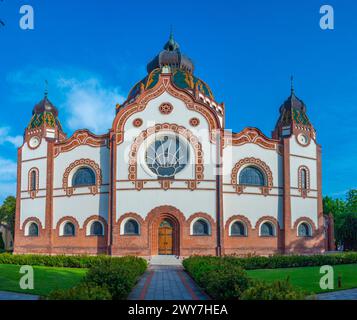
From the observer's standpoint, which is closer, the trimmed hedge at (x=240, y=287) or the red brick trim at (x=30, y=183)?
the trimmed hedge at (x=240, y=287)

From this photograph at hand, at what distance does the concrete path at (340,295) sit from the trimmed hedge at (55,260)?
12091mm

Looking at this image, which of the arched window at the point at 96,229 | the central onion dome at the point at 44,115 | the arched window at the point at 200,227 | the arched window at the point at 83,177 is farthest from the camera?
the central onion dome at the point at 44,115

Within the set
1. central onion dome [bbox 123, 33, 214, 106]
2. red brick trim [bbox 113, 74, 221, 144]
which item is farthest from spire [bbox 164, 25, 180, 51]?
red brick trim [bbox 113, 74, 221, 144]

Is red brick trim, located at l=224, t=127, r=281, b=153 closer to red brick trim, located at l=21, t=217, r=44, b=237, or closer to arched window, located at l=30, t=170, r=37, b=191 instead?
arched window, located at l=30, t=170, r=37, b=191

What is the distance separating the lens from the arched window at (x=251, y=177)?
33000 mm

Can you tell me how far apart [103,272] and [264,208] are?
22127 mm

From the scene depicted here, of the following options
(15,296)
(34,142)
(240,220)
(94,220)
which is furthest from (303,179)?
(15,296)

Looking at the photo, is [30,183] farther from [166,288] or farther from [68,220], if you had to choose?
[166,288]

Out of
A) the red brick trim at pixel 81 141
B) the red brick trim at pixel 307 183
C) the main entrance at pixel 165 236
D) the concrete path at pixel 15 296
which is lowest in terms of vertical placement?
the concrete path at pixel 15 296

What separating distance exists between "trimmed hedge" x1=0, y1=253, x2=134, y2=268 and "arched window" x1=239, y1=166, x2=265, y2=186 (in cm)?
1295

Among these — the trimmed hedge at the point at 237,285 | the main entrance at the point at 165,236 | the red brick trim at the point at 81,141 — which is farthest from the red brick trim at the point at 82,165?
the trimmed hedge at the point at 237,285

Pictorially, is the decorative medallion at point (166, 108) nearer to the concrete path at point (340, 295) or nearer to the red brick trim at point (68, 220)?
the red brick trim at point (68, 220)

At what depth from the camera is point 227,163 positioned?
32.7 metres
